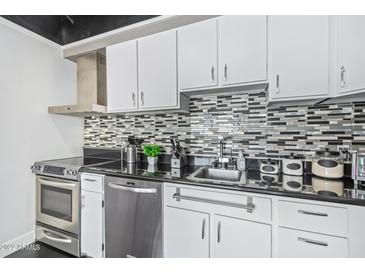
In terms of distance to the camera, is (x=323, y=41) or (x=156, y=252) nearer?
(x=323, y=41)

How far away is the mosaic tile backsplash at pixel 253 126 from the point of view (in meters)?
1.50

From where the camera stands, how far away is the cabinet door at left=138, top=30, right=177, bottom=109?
5.79ft

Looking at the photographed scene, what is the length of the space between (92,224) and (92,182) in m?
0.40

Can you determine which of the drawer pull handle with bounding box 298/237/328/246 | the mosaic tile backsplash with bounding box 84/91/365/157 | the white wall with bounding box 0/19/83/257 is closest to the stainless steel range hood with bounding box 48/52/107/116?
the white wall with bounding box 0/19/83/257

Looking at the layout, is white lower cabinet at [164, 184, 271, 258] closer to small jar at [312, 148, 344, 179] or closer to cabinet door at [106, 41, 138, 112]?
small jar at [312, 148, 344, 179]

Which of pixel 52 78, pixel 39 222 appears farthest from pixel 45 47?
pixel 39 222

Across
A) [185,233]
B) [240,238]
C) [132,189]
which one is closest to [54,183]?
[132,189]

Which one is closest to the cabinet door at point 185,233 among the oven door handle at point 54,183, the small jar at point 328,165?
the small jar at point 328,165

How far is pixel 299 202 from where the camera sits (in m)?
1.11

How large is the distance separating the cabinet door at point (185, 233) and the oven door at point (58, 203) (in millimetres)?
980

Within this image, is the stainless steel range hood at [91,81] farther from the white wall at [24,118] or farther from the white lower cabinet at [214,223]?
the white lower cabinet at [214,223]

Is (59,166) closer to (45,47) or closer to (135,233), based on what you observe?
(135,233)

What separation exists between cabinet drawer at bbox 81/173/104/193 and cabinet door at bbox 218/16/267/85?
143 centimetres
